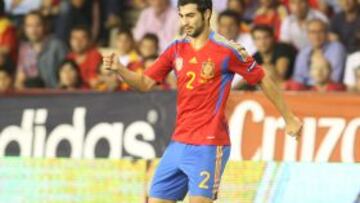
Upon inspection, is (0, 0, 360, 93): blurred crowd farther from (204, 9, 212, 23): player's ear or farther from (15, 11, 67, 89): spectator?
(204, 9, 212, 23): player's ear

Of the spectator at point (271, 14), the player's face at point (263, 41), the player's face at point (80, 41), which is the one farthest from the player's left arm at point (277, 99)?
the player's face at point (80, 41)

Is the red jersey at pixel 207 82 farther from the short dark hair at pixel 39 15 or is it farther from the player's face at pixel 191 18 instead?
the short dark hair at pixel 39 15

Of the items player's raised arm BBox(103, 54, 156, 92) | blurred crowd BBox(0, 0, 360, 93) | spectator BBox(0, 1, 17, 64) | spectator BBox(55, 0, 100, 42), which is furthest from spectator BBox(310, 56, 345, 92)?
spectator BBox(0, 1, 17, 64)

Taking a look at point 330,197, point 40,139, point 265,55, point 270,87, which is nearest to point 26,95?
point 40,139

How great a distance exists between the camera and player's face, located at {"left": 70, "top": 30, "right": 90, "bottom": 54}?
14188mm

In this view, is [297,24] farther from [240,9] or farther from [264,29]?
[240,9]

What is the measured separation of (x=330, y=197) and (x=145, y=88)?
7.88ft

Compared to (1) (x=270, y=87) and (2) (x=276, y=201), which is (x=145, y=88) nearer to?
(1) (x=270, y=87)

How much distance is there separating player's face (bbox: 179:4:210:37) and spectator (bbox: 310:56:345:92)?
14.5 ft

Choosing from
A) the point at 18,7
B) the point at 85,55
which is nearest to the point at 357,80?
the point at 85,55

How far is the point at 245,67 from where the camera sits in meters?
7.96

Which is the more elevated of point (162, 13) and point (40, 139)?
point (162, 13)

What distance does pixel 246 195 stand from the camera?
32.5ft

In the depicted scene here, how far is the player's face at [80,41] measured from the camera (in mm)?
14188
